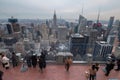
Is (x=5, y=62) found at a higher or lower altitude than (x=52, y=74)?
higher

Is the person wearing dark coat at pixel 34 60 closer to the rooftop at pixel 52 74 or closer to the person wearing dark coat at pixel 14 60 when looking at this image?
the rooftop at pixel 52 74

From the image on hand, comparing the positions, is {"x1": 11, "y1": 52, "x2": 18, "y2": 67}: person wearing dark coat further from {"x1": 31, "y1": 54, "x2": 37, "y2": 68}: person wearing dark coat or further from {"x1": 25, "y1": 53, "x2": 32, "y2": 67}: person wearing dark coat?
{"x1": 31, "y1": 54, "x2": 37, "y2": 68}: person wearing dark coat

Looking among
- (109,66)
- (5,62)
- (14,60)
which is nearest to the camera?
(109,66)

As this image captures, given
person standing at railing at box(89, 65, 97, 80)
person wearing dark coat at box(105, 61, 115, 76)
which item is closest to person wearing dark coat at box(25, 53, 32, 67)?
person standing at railing at box(89, 65, 97, 80)

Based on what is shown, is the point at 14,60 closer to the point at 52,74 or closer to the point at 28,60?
the point at 28,60

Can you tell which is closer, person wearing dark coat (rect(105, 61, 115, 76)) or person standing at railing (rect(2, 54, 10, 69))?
person wearing dark coat (rect(105, 61, 115, 76))

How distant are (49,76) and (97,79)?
2684 millimetres

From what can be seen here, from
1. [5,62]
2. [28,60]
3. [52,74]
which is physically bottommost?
[52,74]

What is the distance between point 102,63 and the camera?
33.9ft

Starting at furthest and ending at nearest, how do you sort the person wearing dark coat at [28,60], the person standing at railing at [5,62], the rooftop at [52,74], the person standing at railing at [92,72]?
the person wearing dark coat at [28,60] < the person standing at railing at [5,62] < the rooftop at [52,74] < the person standing at railing at [92,72]

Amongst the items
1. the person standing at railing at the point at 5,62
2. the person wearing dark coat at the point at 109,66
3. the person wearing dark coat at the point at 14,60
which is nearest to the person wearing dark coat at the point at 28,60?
the person wearing dark coat at the point at 14,60

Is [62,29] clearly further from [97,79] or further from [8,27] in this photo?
[97,79]

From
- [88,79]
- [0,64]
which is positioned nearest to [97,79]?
[88,79]

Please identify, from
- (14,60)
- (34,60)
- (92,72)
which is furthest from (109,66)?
(14,60)
